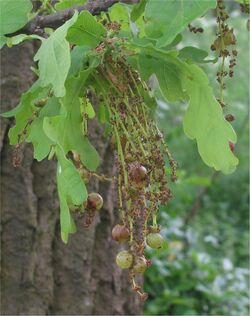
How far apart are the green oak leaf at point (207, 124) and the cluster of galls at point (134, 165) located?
0.05 m

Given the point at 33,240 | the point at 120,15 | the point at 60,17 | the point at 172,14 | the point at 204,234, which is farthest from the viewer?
the point at 204,234

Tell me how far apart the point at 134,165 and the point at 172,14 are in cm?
21

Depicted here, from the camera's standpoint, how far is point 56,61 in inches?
31.3

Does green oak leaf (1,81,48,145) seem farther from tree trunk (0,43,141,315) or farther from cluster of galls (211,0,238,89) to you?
tree trunk (0,43,141,315)

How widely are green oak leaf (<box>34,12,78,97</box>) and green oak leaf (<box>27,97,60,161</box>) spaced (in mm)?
89

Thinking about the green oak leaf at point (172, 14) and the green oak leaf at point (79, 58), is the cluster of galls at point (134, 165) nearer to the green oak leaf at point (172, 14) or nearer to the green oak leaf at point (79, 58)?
the green oak leaf at point (79, 58)

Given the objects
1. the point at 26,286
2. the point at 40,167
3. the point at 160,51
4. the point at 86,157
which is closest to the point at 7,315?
the point at 26,286

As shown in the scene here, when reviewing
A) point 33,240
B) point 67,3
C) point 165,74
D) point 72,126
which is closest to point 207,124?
point 165,74

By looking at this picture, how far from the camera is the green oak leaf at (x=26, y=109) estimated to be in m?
0.93

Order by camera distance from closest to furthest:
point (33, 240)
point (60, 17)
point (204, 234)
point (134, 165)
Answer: point (134, 165) < point (60, 17) < point (33, 240) < point (204, 234)

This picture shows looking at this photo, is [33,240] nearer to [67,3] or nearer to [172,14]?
[67,3]

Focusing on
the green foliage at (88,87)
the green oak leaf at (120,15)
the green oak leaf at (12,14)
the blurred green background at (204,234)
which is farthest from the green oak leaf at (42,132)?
the blurred green background at (204,234)

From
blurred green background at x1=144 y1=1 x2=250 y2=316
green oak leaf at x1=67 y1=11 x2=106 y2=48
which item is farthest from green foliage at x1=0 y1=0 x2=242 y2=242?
blurred green background at x1=144 y1=1 x2=250 y2=316

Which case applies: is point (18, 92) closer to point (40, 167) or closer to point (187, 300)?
point (40, 167)
